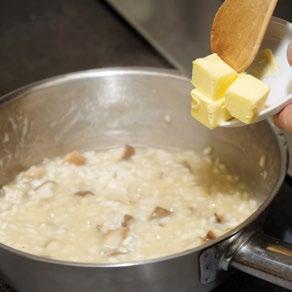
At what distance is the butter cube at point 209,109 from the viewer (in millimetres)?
820

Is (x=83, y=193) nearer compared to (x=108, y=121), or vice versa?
(x=83, y=193)

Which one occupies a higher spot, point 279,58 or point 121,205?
point 279,58

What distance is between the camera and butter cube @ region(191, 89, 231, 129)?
0.82 metres

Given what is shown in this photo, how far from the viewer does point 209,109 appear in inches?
32.4

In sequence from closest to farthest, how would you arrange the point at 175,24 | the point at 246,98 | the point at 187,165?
the point at 246,98
the point at 187,165
the point at 175,24

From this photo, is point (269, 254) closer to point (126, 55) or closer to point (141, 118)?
point (141, 118)

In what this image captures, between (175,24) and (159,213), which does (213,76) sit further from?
(175,24)

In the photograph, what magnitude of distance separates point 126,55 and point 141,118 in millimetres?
343

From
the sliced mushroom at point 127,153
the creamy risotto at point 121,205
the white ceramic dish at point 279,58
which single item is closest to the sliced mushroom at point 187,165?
the creamy risotto at point 121,205

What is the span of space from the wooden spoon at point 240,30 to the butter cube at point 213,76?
2 cm

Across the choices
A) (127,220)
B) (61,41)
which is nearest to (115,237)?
Answer: (127,220)

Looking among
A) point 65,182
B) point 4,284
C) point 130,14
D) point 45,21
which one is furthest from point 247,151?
point 45,21

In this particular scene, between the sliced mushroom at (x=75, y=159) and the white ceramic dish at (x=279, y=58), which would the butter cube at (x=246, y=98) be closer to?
the white ceramic dish at (x=279, y=58)

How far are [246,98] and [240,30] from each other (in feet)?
0.36
